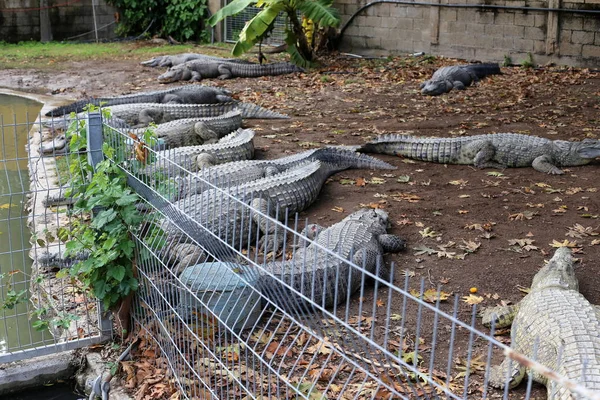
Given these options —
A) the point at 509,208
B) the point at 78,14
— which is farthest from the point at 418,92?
the point at 78,14

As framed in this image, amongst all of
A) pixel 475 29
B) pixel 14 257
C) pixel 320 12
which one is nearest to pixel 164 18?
pixel 320 12

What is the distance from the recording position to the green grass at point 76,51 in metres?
16.5

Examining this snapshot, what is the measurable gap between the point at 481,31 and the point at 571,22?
73.4 inches

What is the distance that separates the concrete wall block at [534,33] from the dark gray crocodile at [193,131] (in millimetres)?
7290

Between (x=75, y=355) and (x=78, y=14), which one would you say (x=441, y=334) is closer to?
(x=75, y=355)

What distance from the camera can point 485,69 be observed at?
1306cm

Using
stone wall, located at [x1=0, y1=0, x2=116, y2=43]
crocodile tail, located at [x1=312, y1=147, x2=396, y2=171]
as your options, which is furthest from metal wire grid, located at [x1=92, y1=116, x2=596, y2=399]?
stone wall, located at [x1=0, y1=0, x2=116, y2=43]

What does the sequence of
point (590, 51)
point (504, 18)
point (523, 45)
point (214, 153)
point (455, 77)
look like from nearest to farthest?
point (214, 153)
point (455, 77)
point (590, 51)
point (523, 45)
point (504, 18)

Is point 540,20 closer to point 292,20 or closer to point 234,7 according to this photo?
point 292,20

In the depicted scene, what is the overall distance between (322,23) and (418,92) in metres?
2.98

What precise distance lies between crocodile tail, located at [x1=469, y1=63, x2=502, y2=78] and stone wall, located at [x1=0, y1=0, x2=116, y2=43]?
1195 centimetres

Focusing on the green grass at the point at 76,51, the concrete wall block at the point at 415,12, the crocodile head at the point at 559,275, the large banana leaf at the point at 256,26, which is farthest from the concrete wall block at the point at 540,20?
the crocodile head at the point at 559,275

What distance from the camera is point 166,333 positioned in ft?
13.0

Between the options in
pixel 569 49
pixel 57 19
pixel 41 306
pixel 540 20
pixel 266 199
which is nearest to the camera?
pixel 41 306
